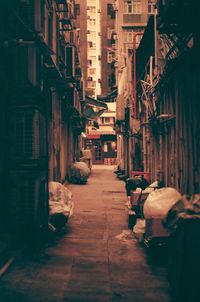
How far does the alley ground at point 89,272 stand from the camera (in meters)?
6.05

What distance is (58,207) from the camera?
1028 cm

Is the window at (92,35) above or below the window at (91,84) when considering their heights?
above

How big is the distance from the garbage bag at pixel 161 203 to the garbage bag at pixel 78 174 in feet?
52.8

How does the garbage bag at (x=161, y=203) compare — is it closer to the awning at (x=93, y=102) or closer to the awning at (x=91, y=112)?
the awning at (x=91, y=112)

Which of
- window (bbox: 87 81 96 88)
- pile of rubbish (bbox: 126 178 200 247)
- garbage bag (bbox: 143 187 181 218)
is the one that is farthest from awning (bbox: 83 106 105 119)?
garbage bag (bbox: 143 187 181 218)

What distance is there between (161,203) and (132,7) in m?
31.9

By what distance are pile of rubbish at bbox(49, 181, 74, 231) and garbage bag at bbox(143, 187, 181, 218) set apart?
3.07 m

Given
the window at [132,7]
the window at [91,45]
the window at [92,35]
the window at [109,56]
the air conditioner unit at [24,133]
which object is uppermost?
the window at [92,35]

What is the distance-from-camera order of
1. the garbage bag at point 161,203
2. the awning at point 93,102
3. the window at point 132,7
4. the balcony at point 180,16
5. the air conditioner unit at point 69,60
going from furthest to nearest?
1. the awning at point 93,102
2. the window at point 132,7
3. the air conditioner unit at point 69,60
4. the garbage bag at point 161,203
5. the balcony at point 180,16

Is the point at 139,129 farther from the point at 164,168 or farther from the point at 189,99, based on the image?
the point at 189,99

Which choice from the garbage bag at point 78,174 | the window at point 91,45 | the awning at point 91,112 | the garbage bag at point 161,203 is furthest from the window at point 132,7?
the garbage bag at point 161,203

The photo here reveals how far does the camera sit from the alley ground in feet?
19.9

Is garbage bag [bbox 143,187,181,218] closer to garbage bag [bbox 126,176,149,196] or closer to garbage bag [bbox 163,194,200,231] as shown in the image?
garbage bag [bbox 163,194,200,231]

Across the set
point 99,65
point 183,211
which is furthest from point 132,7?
point 183,211
